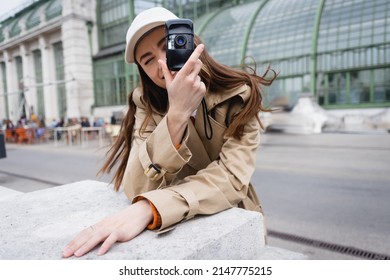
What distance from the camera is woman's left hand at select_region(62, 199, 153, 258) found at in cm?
91

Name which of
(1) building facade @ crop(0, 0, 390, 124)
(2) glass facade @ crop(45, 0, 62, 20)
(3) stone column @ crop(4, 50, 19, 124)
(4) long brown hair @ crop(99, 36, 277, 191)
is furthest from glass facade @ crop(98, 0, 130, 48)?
(4) long brown hair @ crop(99, 36, 277, 191)

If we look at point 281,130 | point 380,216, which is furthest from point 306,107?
point 380,216

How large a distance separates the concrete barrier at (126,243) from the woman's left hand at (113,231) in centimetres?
2

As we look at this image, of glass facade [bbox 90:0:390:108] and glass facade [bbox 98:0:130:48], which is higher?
glass facade [bbox 90:0:390:108]

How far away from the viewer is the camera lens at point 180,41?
0.99 m

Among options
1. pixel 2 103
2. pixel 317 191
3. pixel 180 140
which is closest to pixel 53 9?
pixel 2 103

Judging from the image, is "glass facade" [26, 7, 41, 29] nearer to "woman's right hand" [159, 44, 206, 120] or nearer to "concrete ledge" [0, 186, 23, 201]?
"concrete ledge" [0, 186, 23, 201]

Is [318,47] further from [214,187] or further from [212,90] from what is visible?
[214,187]

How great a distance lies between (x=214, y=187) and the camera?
1158 mm

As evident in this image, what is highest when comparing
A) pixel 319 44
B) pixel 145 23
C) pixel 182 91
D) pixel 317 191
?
pixel 319 44

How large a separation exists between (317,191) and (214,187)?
3.11 meters

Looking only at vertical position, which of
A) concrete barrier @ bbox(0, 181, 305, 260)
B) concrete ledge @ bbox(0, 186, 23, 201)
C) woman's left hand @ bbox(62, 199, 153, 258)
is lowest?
concrete ledge @ bbox(0, 186, 23, 201)

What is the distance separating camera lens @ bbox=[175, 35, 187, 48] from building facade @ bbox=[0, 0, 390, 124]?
941 mm
